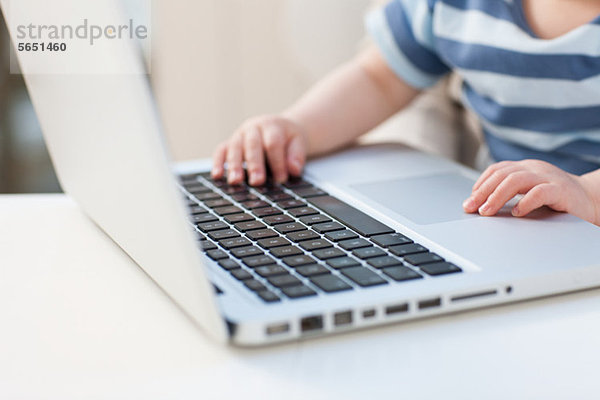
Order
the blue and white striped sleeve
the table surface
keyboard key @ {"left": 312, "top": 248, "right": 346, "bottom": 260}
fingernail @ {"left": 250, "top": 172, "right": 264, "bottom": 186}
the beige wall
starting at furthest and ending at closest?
the beige wall, the blue and white striped sleeve, fingernail @ {"left": 250, "top": 172, "right": 264, "bottom": 186}, keyboard key @ {"left": 312, "top": 248, "right": 346, "bottom": 260}, the table surface

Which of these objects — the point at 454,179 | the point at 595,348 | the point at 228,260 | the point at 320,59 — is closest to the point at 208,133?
the point at 320,59

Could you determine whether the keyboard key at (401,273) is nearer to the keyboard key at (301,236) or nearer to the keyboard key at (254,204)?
the keyboard key at (301,236)

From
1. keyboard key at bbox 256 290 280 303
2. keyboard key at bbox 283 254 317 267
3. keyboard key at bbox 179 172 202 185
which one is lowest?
keyboard key at bbox 179 172 202 185

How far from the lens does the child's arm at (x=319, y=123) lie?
72 cm

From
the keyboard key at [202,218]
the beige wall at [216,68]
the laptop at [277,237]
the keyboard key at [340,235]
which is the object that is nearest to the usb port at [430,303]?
the laptop at [277,237]

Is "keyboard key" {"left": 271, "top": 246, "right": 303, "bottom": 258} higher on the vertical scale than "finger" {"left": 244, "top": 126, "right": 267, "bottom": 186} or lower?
higher

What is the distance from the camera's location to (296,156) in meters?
0.73

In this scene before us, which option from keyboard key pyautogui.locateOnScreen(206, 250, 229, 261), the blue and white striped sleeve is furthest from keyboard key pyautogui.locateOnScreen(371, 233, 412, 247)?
the blue and white striped sleeve

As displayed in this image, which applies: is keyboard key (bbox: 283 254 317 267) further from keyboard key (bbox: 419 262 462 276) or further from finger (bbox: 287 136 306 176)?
finger (bbox: 287 136 306 176)

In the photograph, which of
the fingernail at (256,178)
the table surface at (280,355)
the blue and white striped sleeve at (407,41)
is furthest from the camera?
the blue and white striped sleeve at (407,41)

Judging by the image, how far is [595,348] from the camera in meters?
0.41

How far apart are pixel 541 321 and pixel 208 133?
1.30m

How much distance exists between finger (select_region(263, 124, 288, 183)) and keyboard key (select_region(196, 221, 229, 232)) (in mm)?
146

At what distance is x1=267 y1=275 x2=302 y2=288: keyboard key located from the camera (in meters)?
0.43
